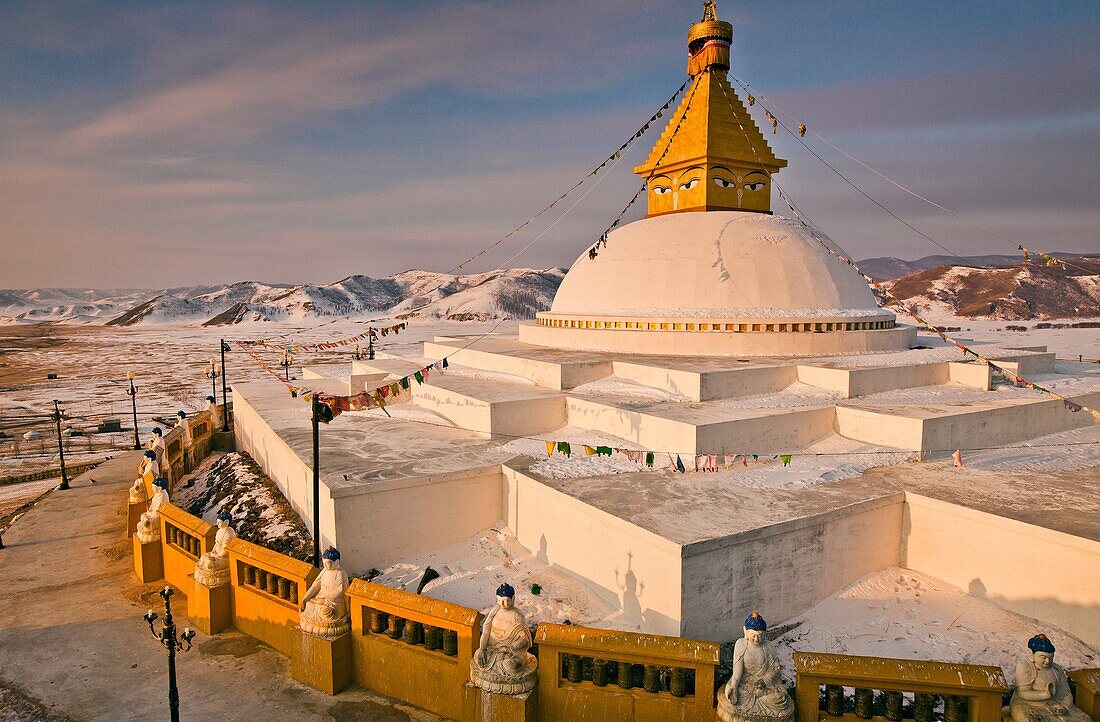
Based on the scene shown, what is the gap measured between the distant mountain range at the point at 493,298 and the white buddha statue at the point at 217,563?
38.9 m

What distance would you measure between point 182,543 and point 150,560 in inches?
33.6

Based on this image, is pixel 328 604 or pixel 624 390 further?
pixel 624 390

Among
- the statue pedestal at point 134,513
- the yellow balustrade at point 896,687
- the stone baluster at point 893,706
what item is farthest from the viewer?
the statue pedestal at point 134,513

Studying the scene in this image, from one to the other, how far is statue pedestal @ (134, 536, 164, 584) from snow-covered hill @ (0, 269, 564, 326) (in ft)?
180

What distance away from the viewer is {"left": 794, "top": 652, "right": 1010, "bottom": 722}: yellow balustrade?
169 inches

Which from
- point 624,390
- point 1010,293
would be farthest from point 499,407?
point 1010,293

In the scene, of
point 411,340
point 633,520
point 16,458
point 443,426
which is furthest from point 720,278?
point 411,340

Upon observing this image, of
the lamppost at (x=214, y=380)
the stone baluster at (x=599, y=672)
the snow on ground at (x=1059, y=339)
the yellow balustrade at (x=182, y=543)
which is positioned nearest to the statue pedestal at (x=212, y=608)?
the yellow balustrade at (x=182, y=543)

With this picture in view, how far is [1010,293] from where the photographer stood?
68.6m

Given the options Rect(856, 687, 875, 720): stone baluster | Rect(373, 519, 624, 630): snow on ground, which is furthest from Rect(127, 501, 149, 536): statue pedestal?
Rect(856, 687, 875, 720): stone baluster

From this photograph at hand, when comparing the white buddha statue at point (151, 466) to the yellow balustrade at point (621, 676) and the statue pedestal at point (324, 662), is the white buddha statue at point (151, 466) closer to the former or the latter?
the statue pedestal at point (324, 662)

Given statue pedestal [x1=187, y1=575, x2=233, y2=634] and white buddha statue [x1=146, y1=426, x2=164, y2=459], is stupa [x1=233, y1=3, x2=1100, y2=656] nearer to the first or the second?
statue pedestal [x1=187, y1=575, x2=233, y2=634]

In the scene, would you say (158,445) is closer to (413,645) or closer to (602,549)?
(413,645)

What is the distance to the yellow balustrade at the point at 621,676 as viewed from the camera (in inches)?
185
